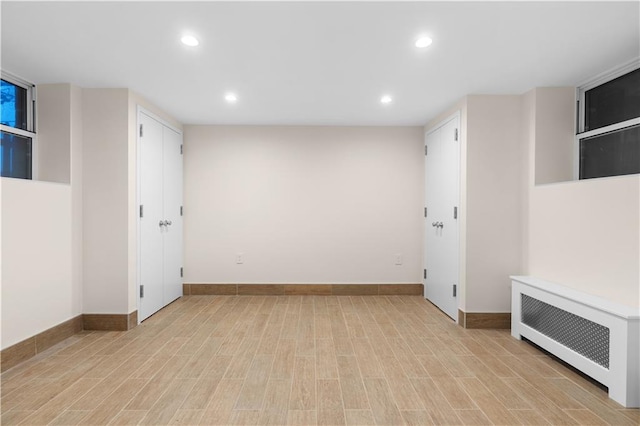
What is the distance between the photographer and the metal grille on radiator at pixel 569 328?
93.5 inches

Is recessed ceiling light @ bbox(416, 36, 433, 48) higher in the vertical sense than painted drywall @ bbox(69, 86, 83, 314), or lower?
higher

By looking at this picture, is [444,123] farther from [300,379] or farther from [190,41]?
[300,379]

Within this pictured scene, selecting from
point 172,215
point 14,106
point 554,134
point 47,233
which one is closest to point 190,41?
point 14,106

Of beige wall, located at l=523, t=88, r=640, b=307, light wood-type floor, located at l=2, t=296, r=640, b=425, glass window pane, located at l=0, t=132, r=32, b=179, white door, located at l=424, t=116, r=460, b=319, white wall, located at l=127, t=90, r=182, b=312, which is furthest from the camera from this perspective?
white door, located at l=424, t=116, r=460, b=319

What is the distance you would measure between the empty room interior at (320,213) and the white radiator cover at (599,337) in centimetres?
2

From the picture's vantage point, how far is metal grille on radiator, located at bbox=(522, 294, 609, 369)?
7.79 ft

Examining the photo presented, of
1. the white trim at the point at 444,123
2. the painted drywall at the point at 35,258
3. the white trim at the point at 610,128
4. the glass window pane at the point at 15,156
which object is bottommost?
the painted drywall at the point at 35,258

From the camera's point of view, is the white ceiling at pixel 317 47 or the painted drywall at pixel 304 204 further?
the painted drywall at pixel 304 204

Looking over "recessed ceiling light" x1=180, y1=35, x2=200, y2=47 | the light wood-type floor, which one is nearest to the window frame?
the light wood-type floor

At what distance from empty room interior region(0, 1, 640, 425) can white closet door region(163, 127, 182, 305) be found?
4 centimetres

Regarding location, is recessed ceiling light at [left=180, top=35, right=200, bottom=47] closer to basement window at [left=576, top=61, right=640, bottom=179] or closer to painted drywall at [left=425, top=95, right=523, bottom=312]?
painted drywall at [left=425, top=95, right=523, bottom=312]

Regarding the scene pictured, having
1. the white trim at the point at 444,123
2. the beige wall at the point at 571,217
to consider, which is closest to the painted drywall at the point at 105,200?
the white trim at the point at 444,123

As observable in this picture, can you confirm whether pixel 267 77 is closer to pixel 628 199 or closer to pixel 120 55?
pixel 120 55

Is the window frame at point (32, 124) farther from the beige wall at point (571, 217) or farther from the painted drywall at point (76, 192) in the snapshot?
the beige wall at point (571, 217)
